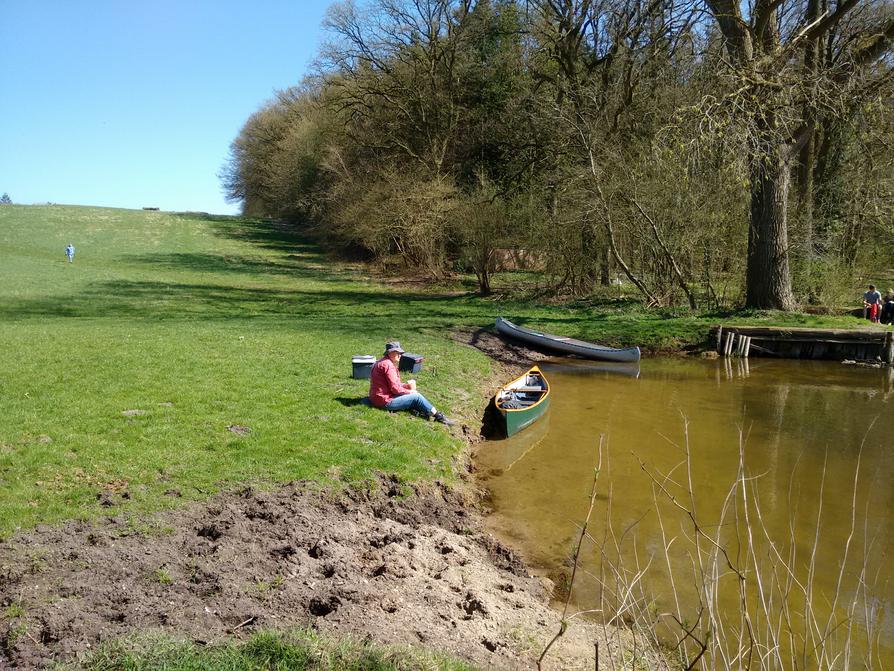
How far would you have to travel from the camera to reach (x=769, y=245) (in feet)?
61.9

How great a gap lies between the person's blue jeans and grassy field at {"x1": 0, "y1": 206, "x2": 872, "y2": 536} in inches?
10.3

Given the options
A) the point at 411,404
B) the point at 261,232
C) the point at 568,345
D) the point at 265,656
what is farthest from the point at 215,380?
the point at 261,232

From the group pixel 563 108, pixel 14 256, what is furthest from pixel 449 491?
pixel 14 256

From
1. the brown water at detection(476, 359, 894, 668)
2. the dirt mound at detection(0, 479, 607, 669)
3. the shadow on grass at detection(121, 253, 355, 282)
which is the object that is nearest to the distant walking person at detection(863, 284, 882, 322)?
the brown water at detection(476, 359, 894, 668)

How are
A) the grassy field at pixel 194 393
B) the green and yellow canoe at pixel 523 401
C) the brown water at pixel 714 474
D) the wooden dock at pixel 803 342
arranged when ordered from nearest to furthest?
1. the brown water at pixel 714 474
2. the grassy field at pixel 194 393
3. the green and yellow canoe at pixel 523 401
4. the wooden dock at pixel 803 342

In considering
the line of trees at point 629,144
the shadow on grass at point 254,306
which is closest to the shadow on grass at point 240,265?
the line of trees at point 629,144

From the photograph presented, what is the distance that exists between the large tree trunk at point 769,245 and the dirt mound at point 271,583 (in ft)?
50.3

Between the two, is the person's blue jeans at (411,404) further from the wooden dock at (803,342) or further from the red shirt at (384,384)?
the wooden dock at (803,342)

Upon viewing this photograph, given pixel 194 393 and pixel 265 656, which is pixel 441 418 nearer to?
pixel 194 393

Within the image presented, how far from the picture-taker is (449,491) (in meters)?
8.18

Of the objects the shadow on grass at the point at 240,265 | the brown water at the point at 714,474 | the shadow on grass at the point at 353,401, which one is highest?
the shadow on grass at the point at 240,265

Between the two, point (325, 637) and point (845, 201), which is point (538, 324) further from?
point (325, 637)

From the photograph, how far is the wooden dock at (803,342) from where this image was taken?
17.5m

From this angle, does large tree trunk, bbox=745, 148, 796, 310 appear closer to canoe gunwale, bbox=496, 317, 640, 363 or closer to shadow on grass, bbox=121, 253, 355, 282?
canoe gunwale, bbox=496, 317, 640, 363
